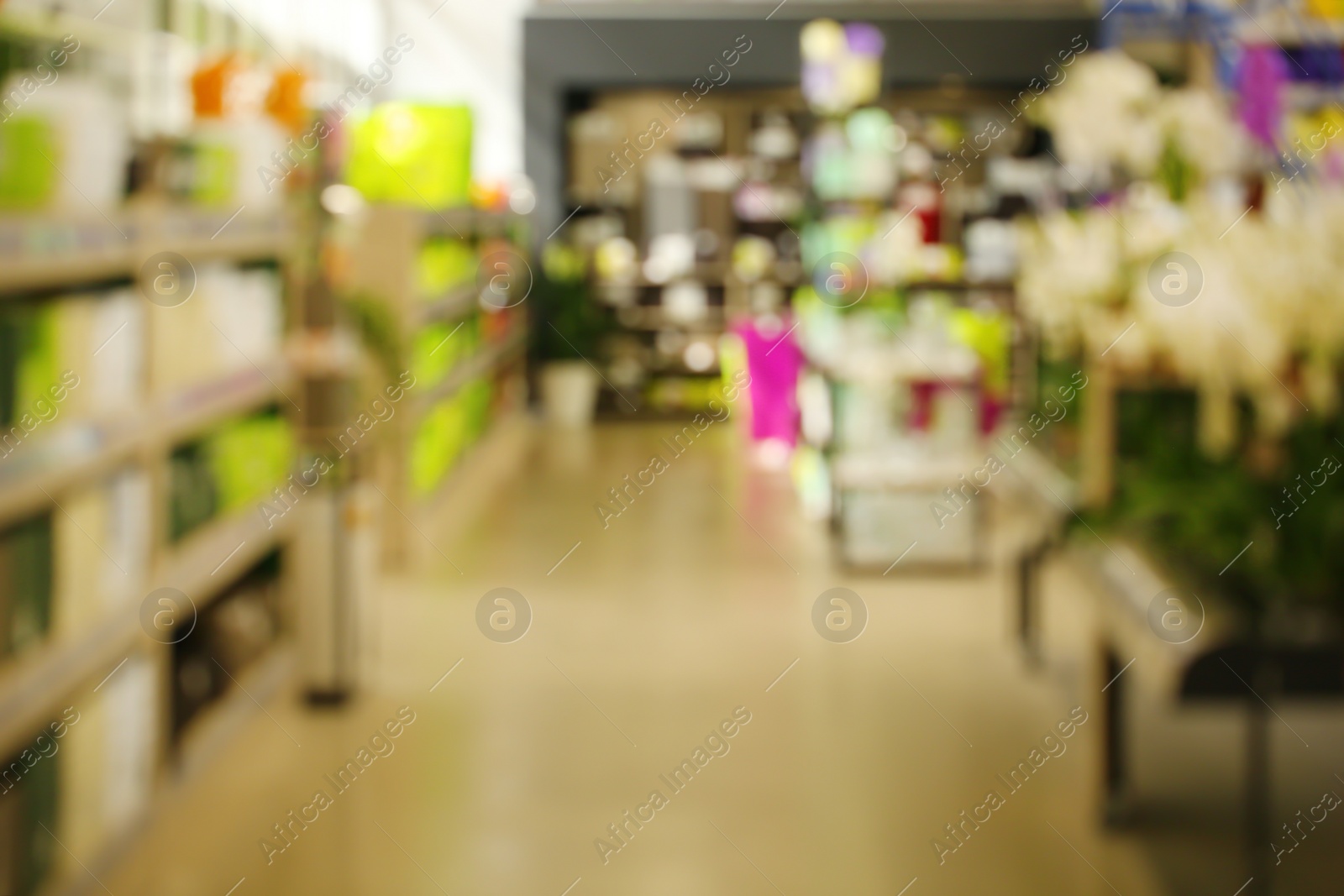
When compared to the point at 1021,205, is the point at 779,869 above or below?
below

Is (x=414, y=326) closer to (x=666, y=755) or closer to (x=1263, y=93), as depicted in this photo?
(x=666, y=755)

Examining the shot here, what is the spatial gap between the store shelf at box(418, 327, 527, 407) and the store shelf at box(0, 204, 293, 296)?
8.38 feet

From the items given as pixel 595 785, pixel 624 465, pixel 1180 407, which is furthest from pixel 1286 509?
pixel 624 465

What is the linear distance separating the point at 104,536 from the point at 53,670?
0.46 m

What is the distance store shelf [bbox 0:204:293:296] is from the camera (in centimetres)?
267

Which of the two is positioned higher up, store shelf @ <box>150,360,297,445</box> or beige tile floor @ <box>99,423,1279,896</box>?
store shelf @ <box>150,360,297,445</box>

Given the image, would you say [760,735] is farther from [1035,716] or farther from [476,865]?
[476,865]

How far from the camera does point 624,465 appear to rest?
28.8 feet

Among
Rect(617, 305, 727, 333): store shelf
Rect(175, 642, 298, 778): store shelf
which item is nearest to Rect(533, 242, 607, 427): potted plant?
Rect(617, 305, 727, 333): store shelf

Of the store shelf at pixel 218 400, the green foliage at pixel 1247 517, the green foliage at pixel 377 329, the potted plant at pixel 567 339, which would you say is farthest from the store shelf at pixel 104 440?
the potted plant at pixel 567 339

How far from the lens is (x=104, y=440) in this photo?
3156mm

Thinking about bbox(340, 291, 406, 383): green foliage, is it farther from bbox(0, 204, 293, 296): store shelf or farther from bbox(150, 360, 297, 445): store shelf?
bbox(0, 204, 293, 296): store shelf

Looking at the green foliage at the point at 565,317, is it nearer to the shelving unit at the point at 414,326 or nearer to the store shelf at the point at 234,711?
the shelving unit at the point at 414,326

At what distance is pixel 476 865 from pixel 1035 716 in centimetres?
185
